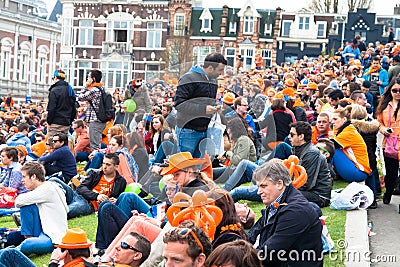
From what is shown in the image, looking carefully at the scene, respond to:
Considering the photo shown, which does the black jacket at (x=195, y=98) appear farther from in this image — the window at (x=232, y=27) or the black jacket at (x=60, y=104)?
the window at (x=232, y=27)

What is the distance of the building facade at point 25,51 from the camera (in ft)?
214

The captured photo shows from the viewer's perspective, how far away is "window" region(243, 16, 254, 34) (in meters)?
62.8

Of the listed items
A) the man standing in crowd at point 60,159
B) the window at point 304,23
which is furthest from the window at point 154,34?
the man standing in crowd at point 60,159

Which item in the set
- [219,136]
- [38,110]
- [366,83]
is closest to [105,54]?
[38,110]

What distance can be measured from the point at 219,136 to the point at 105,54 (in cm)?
5468

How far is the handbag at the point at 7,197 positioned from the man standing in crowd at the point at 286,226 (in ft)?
22.6

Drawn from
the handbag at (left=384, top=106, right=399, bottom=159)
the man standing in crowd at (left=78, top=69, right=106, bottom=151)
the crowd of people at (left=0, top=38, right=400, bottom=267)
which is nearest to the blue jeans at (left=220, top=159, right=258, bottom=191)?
the crowd of people at (left=0, top=38, right=400, bottom=267)

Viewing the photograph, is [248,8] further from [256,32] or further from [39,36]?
[39,36]

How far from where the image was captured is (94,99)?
15.4m

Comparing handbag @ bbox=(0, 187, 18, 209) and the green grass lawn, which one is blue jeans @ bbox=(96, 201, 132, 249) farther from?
handbag @ bbox=(0, 187, 18, 209)

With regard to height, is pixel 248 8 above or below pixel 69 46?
above

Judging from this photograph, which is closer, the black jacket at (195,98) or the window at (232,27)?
the black jacket at (195,98)

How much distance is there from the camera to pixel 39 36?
7188 centimetres

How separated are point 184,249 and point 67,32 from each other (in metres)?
59.4
